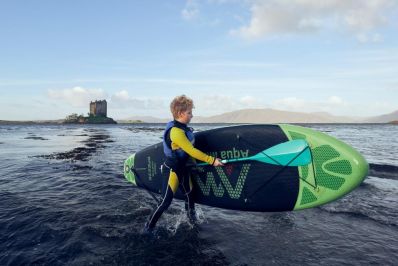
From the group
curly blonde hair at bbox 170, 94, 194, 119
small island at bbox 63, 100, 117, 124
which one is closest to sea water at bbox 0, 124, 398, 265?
curly blonde hair at bbox 170, 94, 194, 119

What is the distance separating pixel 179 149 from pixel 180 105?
2.98 ft

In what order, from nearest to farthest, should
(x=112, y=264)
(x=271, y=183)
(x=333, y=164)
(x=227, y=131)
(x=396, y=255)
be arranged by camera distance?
(x=112, y=264)
(x=396, y=255)
(x=333, y=164)
(x=271, y=183)
(x=227, y=131)

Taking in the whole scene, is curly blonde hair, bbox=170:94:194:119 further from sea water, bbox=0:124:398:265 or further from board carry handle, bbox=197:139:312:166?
sea water, bbox=0:124:398:265

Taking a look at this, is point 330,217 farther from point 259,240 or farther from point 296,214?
point 259,240

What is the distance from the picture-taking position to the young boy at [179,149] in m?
5.61

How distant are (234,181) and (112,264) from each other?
298 cm

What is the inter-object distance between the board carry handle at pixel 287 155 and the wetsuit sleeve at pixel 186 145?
404 millimetres

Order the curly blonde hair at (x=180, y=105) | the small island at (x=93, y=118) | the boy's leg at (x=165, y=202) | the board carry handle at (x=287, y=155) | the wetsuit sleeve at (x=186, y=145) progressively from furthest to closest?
the small island at (x=93, y=118)
the boy's leg at (x=165, y=202)
the board carry handle at (x=287, y=155)
the curly blonde hair at (x=180, y=105)
the wetsuit sleeve at (x=186, y=145)

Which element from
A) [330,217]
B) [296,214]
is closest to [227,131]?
[296,214]

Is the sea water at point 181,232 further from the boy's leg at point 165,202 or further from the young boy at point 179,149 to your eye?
the young boy at point 179,149

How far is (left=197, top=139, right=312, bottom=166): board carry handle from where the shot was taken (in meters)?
5.90

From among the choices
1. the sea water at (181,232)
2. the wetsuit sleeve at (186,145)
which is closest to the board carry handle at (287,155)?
the wetsuit sleeve at (186,145)

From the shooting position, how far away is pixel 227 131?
21.8 ft

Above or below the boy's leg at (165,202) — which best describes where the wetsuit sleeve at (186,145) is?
above
